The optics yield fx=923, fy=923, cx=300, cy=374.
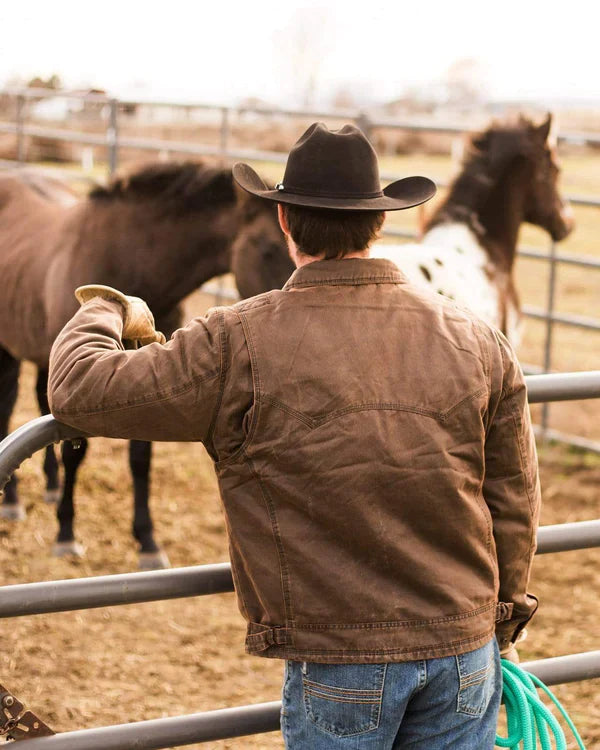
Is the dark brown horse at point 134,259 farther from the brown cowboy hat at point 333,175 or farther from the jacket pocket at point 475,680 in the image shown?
the jacket pocket at point 475,680

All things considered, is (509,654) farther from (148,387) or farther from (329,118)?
(329,118)

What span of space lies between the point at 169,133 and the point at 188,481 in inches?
327

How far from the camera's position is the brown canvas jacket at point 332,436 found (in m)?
1.40

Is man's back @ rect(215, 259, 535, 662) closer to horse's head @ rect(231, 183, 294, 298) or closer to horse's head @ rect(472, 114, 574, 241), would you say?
horse's head @ rect(231, 183, 294, 298)

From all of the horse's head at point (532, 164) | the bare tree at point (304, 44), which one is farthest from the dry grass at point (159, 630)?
the bare tree at point (304, 44)

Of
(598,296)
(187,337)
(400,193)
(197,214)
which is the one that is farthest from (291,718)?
(598,296)

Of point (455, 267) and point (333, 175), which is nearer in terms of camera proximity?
point (333, 175)

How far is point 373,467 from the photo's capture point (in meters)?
1.39

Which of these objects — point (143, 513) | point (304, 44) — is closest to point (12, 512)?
point (143, 513)

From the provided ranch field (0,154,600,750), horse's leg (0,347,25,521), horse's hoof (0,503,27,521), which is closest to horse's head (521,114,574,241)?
ranch field (0,154,600,750)

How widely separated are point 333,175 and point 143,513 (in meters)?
3.04

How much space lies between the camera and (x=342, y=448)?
4.57ft

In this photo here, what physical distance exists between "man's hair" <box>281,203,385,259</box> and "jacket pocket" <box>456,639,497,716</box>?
680 mm

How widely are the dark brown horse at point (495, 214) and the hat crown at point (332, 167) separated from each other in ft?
9.71
